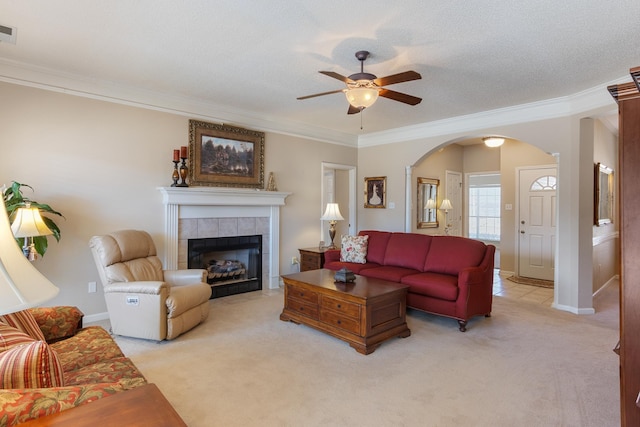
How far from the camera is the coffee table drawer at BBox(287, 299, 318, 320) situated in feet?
11.7

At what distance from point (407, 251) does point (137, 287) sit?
320cm

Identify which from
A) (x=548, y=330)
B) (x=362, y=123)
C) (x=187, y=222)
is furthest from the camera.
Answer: (x=362, y=123)

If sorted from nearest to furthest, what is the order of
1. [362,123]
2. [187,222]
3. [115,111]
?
[115,111]
[187,222]
[362,123]

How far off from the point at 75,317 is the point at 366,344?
2208mm

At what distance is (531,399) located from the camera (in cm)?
234

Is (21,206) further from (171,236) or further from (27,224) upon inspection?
(171,236)

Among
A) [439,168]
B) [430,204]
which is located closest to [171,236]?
[430,204]

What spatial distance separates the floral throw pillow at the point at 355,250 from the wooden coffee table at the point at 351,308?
1.09 m

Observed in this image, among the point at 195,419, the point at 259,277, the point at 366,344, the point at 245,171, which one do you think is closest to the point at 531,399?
the point at 366,344

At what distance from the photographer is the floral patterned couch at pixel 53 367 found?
39.5 inches

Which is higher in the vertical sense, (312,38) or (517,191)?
(312,38)

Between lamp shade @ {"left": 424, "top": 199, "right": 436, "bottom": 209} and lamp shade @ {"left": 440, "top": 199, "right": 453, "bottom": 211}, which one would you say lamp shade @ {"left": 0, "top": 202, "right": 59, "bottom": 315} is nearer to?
lamp shade @ {"left": 424, "top": 199, "right": 436, "bottom": 209}

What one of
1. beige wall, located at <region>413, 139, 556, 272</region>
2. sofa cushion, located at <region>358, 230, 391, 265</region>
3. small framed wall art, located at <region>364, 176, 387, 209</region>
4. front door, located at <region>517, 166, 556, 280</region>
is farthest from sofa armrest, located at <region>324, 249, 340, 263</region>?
front door, located at <region>517, 166, 556, 280</region>

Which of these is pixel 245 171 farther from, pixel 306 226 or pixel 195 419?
pixel 195 419
